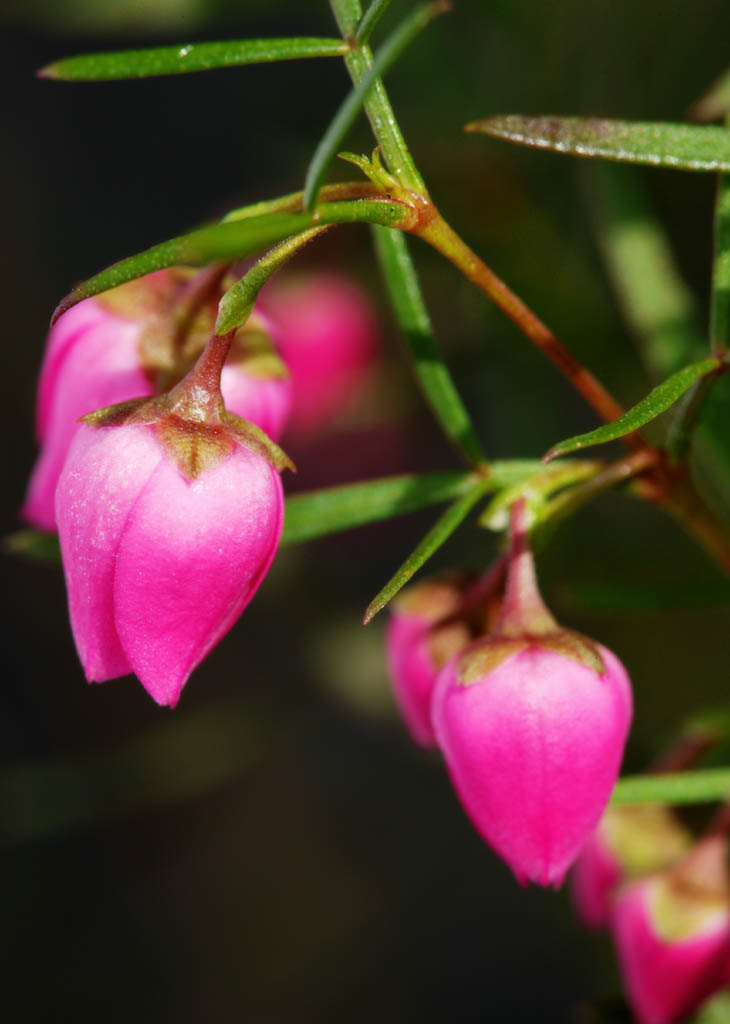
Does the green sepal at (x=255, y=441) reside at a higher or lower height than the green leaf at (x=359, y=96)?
lower

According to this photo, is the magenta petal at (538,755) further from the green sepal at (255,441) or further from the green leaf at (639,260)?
the green leaf at (639,260)

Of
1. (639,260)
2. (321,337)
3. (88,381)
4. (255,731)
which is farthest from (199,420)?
(255,731)

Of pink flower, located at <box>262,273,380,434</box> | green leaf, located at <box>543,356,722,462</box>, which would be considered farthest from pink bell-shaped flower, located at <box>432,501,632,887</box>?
pink flower, located at <box>262,273,380,434</box>

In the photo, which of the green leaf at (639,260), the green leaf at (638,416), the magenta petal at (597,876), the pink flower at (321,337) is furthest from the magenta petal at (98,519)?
the pink flower at (321,337)

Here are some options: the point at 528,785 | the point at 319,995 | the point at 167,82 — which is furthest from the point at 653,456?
the point at 319,995

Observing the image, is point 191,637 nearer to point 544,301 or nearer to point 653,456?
point 653,456

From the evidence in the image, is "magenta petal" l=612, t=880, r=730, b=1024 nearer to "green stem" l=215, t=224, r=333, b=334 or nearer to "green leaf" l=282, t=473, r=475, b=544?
"green leaf" l=282, t=473, r=475, b=544
